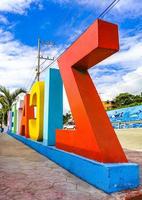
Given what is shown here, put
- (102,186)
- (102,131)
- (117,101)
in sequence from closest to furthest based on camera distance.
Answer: (102,186) → (102,131) → (117,101)

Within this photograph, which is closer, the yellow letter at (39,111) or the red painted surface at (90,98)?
the red painted surface at (90,98)

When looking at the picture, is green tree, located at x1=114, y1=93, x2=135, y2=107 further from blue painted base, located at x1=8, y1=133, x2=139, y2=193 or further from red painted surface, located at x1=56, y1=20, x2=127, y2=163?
blue painted base, located at x1=8, y1=133, x2=139, y2=193

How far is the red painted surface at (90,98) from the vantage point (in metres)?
5.62

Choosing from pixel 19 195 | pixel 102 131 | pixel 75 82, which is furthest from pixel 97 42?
pixel 19 195

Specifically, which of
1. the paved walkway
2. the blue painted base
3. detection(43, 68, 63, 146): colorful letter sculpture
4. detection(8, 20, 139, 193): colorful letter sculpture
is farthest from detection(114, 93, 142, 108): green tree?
the blue painted base

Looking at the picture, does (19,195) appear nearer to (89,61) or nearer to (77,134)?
(77,134)

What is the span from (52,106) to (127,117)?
27882 millimetres

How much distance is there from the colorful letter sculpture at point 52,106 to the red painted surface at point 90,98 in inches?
84.5

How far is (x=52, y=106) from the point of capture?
9734mm

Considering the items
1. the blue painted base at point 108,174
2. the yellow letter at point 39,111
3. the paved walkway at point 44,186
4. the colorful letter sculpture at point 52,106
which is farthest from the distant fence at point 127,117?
the blue painted base at point 108,174

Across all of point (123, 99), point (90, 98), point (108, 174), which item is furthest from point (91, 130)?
point (123, 99)

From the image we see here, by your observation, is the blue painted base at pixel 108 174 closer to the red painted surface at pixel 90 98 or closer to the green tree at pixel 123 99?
the red painted surface at pixel 90 98

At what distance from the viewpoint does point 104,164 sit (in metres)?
5.27

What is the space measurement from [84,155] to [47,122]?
11.4 ft
